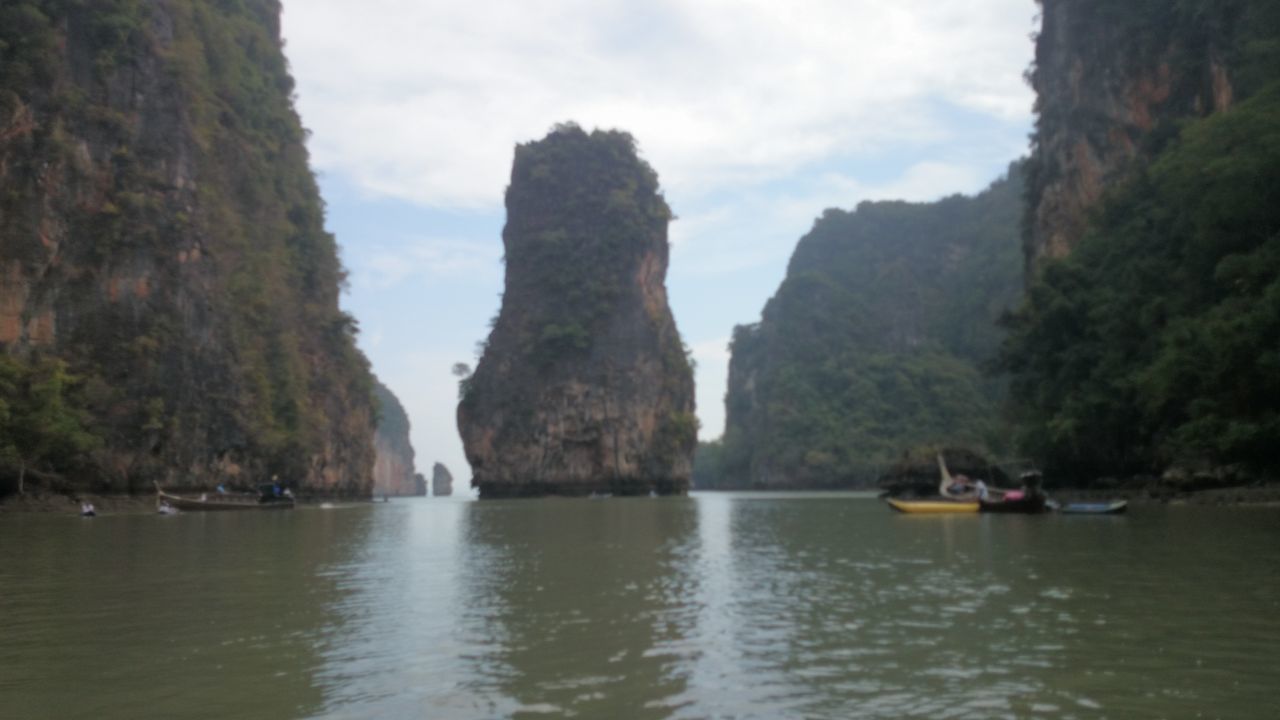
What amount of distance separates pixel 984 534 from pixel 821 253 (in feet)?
353

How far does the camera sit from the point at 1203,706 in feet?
16.9

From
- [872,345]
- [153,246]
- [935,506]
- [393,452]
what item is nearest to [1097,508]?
[935,506]

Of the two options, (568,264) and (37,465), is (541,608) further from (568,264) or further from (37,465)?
(568,264)

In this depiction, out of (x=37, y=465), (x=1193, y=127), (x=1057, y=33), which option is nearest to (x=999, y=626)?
(x=1193, y=127)

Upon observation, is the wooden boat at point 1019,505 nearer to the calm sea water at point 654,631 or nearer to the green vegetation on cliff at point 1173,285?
the green vegetation on cliff at point 1173,285

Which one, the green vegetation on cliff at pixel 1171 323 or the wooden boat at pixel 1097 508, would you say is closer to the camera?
the green vegetation on cliff at pixel 1171 323

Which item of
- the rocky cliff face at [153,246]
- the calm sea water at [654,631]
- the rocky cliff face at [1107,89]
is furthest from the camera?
the rocky cliff face at [1107,89]

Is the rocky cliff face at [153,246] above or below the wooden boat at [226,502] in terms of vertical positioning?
above

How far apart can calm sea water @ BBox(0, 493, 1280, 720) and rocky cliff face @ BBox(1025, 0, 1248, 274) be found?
81.1ft

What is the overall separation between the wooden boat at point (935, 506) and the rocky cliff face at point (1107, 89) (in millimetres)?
16220

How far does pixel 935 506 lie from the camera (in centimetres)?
2755

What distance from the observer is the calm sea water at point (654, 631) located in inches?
219

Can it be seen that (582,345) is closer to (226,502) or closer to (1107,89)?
(226,502)

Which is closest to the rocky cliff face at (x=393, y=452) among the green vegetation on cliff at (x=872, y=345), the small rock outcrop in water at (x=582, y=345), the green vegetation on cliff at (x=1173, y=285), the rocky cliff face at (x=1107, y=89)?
the green vegetation on cliff at (x=872, y=345)
